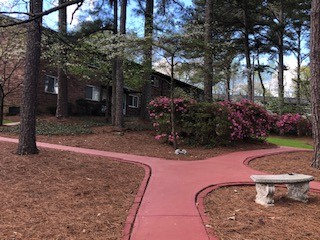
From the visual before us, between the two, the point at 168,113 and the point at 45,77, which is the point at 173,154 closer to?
the point at 168,113

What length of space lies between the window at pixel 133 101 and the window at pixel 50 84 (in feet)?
29.8

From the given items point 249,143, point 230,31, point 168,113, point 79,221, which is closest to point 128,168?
point 79,221

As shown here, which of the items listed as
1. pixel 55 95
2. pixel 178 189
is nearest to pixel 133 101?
pixel 55 95

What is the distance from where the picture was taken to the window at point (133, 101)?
94.9 feet

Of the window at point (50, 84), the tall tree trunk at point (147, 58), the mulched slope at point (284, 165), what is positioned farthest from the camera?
the window at point (50, 84)

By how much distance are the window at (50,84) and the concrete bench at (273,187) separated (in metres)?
17.2

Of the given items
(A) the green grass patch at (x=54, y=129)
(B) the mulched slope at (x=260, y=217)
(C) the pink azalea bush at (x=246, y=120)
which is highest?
(C) the pink azalea bush at (x=246, y=120)

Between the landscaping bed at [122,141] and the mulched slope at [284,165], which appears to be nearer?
the mulched slope at [284,165]

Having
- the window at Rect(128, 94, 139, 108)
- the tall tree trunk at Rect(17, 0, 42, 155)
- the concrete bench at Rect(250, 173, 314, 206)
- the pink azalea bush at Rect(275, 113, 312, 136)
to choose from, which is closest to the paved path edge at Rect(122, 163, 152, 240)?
the concrete bench at Rect(250, 173, 314, 206)

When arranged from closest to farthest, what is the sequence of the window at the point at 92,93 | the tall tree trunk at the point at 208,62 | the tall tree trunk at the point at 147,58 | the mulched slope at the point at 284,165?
the mulched slope at the point at 284,165 < the tall tree trunk at the point at 147,58 < the tall tree trunk at the point at 208,62 < the window at the point at 92,93

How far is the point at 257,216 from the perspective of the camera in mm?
4410

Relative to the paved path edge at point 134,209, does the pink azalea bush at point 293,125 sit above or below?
above

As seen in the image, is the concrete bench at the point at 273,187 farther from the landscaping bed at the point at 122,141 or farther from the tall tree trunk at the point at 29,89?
the tall tree trunk at the point at 29,89

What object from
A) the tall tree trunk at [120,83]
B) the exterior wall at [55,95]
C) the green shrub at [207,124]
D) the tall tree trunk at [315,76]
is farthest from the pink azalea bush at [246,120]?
the exterior wall at [55,95]
